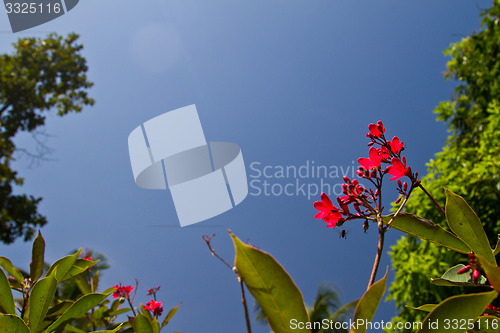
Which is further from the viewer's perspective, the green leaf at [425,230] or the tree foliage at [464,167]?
the tree foliage at [464,167]

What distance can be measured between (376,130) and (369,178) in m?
0.16

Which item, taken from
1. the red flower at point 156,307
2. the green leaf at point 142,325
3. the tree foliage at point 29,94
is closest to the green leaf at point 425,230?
the green leaf at point 142,325

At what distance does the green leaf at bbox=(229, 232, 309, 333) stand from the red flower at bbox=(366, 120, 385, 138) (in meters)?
0.53

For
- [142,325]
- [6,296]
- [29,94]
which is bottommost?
[142,325]

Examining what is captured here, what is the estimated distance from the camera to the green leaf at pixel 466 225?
0.72 metres

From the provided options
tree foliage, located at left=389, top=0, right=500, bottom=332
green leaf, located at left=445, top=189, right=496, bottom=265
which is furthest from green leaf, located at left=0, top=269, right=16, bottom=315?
tree foliage, located at left=389, top=0, right=500, bottom=332

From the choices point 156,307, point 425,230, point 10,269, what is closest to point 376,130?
point 425,230

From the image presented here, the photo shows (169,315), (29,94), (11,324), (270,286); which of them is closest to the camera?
(270,286)

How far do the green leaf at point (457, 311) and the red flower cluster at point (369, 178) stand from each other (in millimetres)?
239

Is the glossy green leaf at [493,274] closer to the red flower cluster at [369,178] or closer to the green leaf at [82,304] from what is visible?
the red flower cluster at [369,178]

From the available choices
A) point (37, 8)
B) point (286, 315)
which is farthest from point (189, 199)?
point (286, 315)

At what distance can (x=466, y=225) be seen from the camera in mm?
730

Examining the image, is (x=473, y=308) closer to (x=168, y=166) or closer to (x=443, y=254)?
(x=443, y=254)

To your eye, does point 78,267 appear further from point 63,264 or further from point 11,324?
point 11,324
